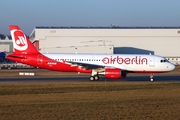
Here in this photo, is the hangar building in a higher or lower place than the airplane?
higher

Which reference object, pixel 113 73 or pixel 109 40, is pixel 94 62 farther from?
pixel 109 40

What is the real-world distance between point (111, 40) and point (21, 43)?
49.6 metres

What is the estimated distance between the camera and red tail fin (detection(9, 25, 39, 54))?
44000 mm

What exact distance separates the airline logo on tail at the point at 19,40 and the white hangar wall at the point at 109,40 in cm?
4287

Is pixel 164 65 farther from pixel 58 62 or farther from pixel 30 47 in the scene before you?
pixel 30 47

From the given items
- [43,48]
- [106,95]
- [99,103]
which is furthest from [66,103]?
[43,48]

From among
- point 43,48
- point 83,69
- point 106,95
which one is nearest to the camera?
point 106,95

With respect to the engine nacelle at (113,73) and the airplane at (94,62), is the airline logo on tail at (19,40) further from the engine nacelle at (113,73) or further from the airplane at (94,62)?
the engine nacelle at (113,73)

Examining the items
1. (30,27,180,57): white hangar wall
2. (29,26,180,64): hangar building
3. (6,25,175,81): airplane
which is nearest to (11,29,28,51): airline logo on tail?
(6,25,175,81): airplane

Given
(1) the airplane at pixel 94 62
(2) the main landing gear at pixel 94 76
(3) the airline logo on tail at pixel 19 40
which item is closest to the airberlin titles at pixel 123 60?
(1) the airplane at pixel 94 62

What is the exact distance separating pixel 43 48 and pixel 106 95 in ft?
209

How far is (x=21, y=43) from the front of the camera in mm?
44438

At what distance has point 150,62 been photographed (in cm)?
4312

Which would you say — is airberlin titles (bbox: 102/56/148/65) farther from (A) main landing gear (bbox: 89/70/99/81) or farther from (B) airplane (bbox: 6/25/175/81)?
(A) main landing gear (bbox: 89/70/99/81)
